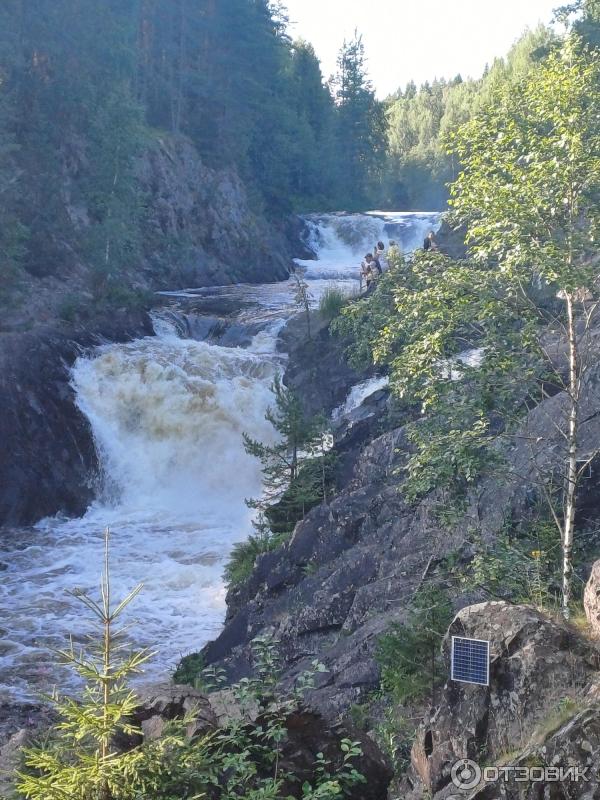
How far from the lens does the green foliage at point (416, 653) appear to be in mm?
8378

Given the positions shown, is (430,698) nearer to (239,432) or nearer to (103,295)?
(239,432)

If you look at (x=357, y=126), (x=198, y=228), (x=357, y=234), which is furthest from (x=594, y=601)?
(x=357, y=126)

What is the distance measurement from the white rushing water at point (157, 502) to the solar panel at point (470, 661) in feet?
28.6

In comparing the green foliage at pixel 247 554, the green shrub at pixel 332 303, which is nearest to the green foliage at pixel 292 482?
the green foliage at pixel 247 554

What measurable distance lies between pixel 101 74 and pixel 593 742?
33.7 meters

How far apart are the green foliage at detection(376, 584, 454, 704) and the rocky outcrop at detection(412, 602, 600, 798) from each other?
113cm

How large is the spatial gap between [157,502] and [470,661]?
16775 millimetres

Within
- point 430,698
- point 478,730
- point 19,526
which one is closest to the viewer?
point 478,730

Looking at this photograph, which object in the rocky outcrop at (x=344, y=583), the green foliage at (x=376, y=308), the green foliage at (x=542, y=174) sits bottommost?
the rocky outcrop at (x=344, y=583)

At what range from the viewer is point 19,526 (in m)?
21.3

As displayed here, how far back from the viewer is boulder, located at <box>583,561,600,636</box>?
7.16 meters

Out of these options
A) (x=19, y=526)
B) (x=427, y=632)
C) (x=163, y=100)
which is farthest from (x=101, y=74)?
(x=427, y=632)

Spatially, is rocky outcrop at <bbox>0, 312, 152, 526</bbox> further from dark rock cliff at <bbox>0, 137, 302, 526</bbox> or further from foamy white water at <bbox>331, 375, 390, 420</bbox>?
foamy white water at <bbox>331, 375, 390, 420</bbox>

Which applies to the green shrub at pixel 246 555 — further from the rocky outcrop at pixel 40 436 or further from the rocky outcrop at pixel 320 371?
the rocky outcrop at pixel 40 436
